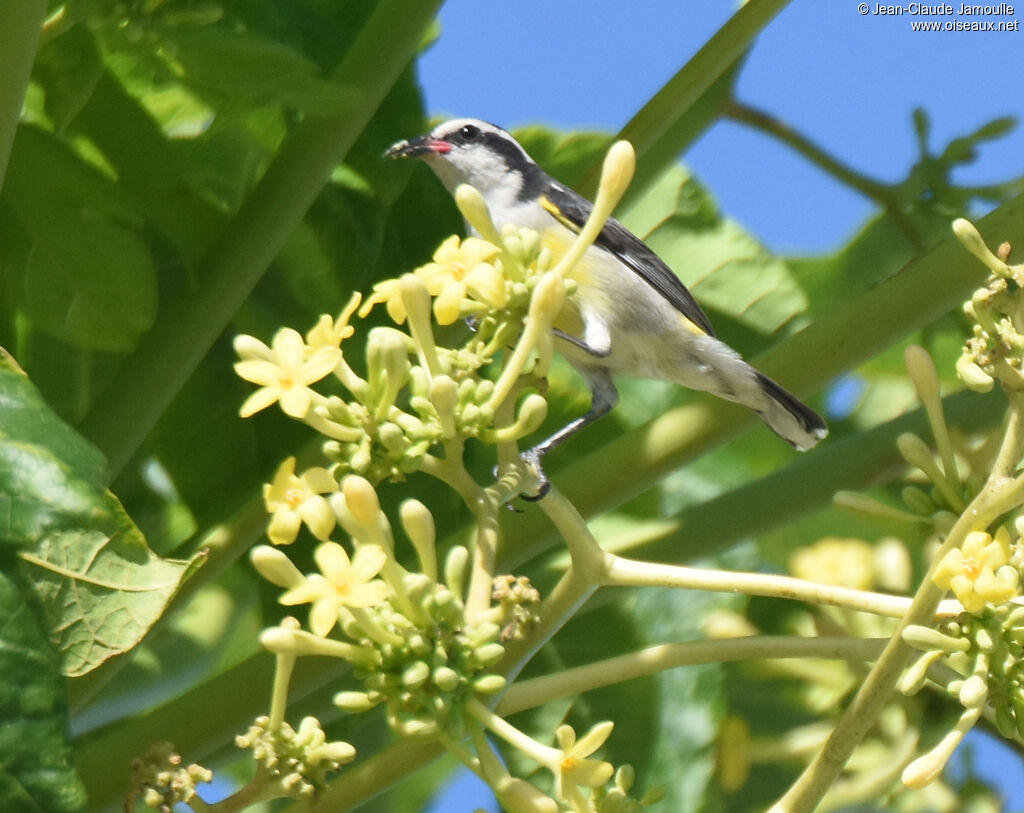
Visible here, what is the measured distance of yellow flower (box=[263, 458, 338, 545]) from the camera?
4.00 feet

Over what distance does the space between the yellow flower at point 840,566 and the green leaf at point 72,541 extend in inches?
44.1

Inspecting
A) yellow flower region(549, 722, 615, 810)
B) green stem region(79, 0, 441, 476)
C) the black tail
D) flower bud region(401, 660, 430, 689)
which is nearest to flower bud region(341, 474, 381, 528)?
flower bud region(401, 660, 430, 689)

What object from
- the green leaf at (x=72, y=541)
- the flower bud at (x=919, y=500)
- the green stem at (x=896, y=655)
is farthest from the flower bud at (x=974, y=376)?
the green leaf at (x=72, y=541)

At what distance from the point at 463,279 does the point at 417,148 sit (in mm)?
968

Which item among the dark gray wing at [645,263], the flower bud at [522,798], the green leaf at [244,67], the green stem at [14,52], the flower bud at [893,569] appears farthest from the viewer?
the dark gray wing at [645,263]

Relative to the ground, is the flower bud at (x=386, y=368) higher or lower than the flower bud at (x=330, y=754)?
higher

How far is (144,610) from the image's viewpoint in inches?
53.3

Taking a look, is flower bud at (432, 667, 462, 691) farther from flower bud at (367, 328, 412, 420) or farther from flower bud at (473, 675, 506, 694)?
flower bud at (367, 328, 412, 420)

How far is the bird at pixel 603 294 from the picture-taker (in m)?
2.28

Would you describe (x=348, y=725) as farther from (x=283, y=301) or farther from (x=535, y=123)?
(x=535, y=123)

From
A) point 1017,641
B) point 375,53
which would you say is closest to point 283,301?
point 375,53

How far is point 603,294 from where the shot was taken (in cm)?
248

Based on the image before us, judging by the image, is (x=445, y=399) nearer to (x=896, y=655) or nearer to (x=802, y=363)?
(x=896, y=655)

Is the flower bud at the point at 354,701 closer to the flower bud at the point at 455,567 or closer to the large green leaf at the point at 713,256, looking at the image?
the flower bud at the point at 455,567
